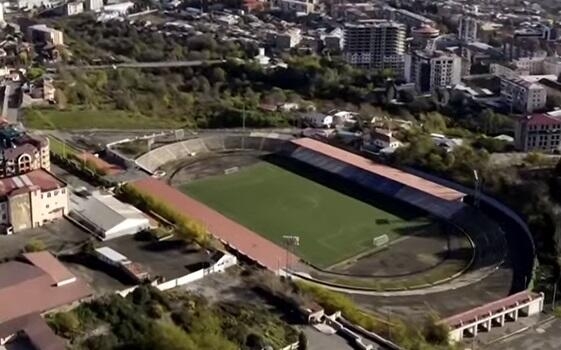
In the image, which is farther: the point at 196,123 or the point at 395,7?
the point at 395,7

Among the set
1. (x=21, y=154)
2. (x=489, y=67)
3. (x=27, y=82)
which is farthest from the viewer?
(x=489, y=67)

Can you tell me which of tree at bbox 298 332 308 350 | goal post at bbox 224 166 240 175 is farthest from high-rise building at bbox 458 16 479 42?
tree at bbox 298 332 308 350

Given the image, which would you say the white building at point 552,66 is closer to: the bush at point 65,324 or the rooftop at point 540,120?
the rooftop at point 540,120

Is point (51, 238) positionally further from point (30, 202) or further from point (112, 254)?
point (112, 254)

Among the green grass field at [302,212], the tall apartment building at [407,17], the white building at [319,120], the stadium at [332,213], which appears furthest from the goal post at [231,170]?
the tall apartment building at [407,17]

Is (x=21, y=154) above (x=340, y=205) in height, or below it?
above

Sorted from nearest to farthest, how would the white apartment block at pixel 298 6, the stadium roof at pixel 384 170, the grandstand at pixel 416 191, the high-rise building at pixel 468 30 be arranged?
the grandstand at pixel 416 191 < the stadium roof at pixel 384 170 < the high-rise building at pixel 468 30 < the white apartment block at pixel 298 6

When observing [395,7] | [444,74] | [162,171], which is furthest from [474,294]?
[395,7]

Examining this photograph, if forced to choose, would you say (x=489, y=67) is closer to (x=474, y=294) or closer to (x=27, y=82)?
(x=27, y=82)
